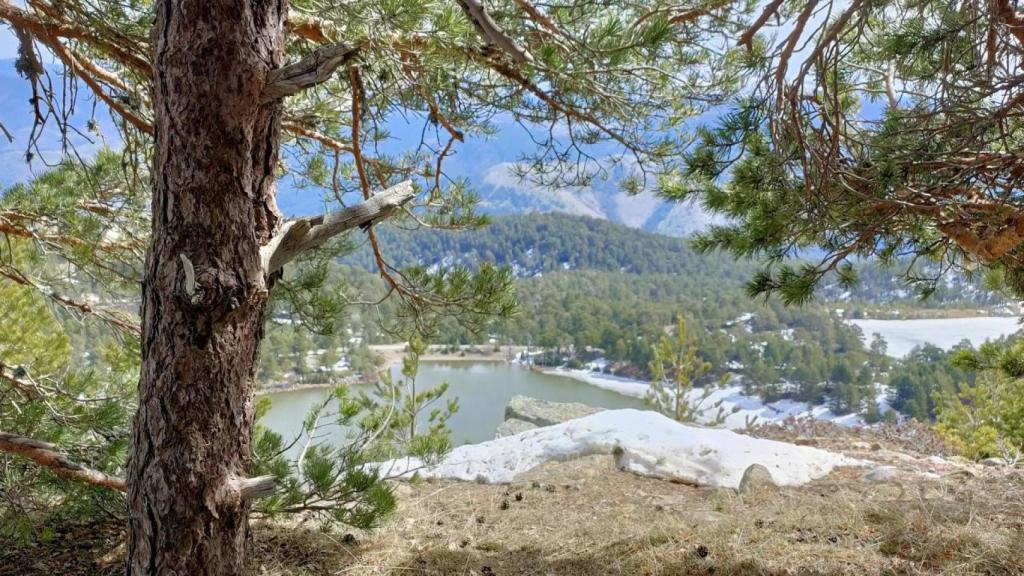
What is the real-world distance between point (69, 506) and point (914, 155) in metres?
2.48

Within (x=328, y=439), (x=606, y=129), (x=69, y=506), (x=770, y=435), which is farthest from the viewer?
(x=770, y=435)

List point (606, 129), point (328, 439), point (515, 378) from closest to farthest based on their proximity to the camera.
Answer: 1. point (328, 439)
2. point (606, 129)
3. point (515, 378)

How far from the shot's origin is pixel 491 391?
11109 millimetres

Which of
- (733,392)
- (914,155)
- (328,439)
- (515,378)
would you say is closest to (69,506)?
(328,439)

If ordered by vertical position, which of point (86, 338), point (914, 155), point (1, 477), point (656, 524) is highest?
point (914, 155)

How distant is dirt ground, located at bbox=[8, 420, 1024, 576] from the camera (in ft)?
5.65

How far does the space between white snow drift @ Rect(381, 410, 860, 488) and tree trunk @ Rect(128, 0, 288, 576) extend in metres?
1.84

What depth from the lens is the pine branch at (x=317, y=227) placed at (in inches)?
45.5

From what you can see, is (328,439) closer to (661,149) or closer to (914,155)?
(661,149)

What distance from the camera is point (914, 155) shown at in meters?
1.66

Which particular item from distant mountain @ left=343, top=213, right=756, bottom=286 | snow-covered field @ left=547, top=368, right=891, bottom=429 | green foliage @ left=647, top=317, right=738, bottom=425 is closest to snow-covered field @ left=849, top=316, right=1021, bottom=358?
snow-covered field @ left=547, top=368, right=891, bottom=429

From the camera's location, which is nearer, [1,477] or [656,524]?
[1,477]

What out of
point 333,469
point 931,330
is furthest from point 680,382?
point 931,330

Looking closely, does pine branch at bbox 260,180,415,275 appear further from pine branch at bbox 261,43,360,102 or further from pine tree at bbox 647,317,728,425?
pine tree at bbox 647,317,728,425
